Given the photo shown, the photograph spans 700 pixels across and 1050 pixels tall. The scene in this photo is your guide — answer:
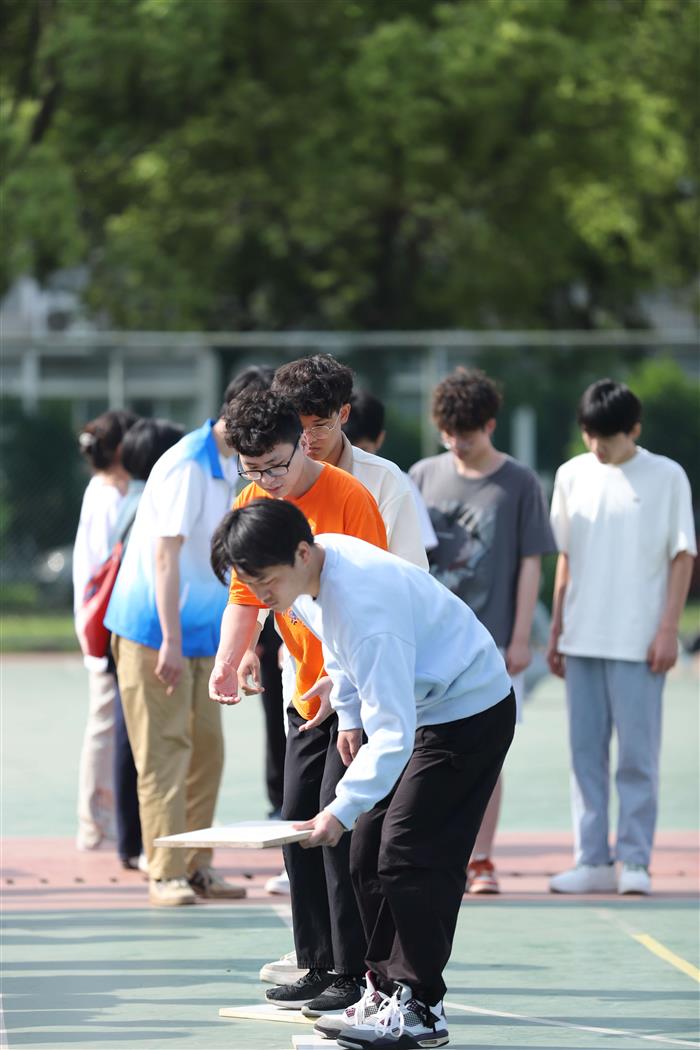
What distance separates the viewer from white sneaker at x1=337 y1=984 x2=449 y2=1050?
4.58 meters

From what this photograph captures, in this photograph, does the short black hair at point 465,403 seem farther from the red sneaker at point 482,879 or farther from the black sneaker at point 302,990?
the black sneaker at point 302,990

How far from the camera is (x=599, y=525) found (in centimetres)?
732

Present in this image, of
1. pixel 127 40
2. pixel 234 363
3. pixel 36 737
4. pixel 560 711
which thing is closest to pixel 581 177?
pixel 127 40

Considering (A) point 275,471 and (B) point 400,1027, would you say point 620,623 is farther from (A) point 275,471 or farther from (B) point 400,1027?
(B) point 400,1027

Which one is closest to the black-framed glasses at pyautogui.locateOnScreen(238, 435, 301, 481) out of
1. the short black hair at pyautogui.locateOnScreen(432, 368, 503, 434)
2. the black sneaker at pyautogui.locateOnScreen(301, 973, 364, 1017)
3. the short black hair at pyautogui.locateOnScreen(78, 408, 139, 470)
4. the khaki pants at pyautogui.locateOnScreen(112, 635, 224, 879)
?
the black sneaker at pyautogui.locateOnScreen(301, 973, 364, 1017)

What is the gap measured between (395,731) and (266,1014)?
1367mm

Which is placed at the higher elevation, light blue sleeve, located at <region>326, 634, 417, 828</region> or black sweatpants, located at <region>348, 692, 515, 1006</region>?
light blue sleeve, located at <region>326, 634, 417, 828</region>

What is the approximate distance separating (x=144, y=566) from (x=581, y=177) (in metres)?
20.3

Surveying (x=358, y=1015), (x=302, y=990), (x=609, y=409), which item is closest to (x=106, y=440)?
(x=609, y=409)

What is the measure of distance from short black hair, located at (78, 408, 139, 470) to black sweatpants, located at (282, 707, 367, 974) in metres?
3.10

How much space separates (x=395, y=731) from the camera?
419cm

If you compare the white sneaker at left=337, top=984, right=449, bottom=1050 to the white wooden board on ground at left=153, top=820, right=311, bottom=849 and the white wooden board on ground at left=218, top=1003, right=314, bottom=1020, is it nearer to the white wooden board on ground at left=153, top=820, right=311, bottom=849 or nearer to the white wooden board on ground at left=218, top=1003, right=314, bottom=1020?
the white wooden board on ground at left=218, top=1003, right=314, bottom=1020

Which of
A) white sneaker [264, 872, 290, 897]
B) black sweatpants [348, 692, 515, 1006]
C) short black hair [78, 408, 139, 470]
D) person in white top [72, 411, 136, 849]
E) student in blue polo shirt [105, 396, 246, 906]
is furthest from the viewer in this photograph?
short black hair [78, 408, 139, 470]

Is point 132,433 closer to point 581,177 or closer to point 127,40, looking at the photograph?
point 127,40
